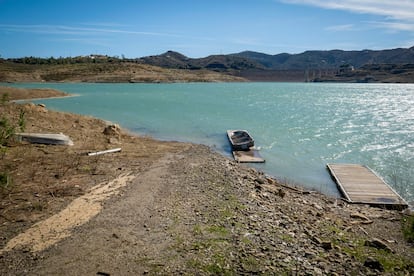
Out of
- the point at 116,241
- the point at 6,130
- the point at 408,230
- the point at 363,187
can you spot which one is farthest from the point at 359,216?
the point at 6,130

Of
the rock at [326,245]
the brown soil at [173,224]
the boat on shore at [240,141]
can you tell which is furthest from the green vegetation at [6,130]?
the boat on shore at [240,141]

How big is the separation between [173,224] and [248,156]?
1081 centimetres

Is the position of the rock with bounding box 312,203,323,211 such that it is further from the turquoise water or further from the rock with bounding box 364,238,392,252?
the rock with bounding box 364,238,392,252

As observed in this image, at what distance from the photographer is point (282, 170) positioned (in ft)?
54.6

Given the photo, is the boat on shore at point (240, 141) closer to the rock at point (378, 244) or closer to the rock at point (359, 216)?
the rock at point (359, 216)

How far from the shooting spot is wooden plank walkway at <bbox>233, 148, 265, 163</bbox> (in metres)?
17.4

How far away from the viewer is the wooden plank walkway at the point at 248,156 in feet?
57.2

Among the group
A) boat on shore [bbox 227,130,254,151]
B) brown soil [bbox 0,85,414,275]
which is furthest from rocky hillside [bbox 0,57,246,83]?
brown soil [bbox 0,85,414,275]

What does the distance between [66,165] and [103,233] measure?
580 cm

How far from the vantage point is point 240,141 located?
21.3m

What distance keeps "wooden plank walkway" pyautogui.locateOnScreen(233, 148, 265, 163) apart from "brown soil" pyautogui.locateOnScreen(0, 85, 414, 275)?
3.84 meters

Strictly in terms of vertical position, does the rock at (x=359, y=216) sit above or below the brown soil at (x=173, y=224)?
below

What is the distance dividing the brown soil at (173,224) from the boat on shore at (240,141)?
5.76 meters

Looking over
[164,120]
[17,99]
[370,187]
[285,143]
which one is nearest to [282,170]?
[370,187]
